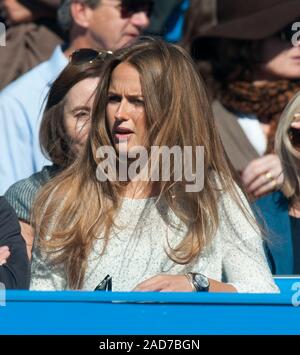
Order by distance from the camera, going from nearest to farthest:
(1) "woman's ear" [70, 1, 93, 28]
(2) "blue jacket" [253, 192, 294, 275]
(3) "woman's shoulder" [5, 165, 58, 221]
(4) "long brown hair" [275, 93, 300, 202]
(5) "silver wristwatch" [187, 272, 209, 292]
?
(5) "silver wristwatch" [187, 272, 209, 292] < (3) "woman's shoulder" [5, 165, 58, 221] < (2) "blue jacket" [253, 192, 294, 275] < (4) "long brown hair" [275, 93, 300, 202] < (1) "woman's ear" [70, 1, 93, 28]

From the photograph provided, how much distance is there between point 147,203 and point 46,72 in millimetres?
1357

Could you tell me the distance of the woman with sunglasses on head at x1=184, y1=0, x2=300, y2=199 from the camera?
503 centimetres

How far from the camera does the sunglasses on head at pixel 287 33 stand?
5.05 metres

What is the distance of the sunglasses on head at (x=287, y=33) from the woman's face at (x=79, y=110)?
1235 mm

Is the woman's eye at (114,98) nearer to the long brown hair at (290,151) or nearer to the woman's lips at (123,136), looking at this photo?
the woman's lips at (123,136)

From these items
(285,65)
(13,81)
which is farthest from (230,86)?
(13,81)

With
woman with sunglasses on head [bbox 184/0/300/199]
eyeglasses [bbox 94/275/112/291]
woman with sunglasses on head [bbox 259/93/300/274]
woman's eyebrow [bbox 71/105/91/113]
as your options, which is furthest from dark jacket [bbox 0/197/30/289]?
woman with sunglasses on head [bbox 184/0/300/199]

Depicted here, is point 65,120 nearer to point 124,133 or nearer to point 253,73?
point 124,133

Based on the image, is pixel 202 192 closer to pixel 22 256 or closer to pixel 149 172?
pixel 149 172

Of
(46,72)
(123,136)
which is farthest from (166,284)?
(46,72)

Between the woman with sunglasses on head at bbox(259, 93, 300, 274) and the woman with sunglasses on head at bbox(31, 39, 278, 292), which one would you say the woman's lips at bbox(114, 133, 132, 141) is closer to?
the woman with sunglasses on head at bbox(31, 39, 278, 292)

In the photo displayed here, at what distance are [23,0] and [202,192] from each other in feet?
6.11

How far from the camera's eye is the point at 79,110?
4.09 m

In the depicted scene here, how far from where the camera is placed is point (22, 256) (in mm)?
3664
